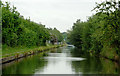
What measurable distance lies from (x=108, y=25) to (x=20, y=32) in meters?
31.8

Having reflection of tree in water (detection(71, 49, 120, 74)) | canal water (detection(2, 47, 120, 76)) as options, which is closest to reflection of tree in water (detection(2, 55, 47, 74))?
canal water (detection(2, 47, 120, 76))

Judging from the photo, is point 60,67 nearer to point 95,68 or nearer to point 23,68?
point 95,68

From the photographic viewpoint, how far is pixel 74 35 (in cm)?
10800

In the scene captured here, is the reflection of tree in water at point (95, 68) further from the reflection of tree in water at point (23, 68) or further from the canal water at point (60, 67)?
the reflection of tree in water at point (23, 68)

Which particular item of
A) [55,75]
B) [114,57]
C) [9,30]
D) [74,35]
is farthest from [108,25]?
[74,35]

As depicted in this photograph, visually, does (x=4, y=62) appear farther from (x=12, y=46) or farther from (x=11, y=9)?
(x=11, y=9)

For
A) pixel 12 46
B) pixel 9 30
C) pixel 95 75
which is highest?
pixel 9 30

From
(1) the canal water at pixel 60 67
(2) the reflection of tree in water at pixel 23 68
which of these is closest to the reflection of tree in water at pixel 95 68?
(1) the canal water at pixel 60 67

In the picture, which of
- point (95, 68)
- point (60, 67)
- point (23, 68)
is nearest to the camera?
point (23, 68)

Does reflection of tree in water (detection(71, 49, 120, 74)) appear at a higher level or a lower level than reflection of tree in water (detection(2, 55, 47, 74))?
lower

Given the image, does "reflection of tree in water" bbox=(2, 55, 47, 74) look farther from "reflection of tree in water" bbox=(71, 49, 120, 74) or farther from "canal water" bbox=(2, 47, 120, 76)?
"reflection of tree in water" bbox=(71, 49, 120, 74)

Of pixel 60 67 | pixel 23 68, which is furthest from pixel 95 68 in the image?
pixel 23 68

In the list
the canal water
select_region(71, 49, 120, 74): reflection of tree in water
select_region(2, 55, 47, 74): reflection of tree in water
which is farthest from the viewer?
select_region(71, 49, 120, 74): reflection of tree in water

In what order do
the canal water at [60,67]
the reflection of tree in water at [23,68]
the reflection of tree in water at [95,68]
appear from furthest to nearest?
1. the reflection of tree in water at [95,68]
2. the canal water at [60,67]
3. the reflection of tree in water at [23,68]
